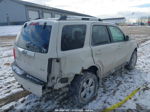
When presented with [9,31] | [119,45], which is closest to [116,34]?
[119,45]

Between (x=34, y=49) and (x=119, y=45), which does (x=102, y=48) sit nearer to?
(x=119, y=45)

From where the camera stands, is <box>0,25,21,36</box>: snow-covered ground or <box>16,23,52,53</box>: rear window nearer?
<box>16,23,52,53</box>: rear window

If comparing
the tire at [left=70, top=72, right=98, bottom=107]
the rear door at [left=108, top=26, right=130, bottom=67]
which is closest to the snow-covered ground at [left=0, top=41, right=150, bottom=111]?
the tire at [left=70, top=72, right=98, bottom=107]

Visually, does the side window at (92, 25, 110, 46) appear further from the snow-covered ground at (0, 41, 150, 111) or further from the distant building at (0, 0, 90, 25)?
the distant building at (0, 0, 90, 25)

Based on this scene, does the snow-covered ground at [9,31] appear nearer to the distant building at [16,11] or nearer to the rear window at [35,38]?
the distant building at [16,11]

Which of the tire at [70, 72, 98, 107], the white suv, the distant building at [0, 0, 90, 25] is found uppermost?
the distant building at [0, 0, 90, 25]

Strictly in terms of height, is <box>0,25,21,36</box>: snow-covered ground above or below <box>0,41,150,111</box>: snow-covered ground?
above

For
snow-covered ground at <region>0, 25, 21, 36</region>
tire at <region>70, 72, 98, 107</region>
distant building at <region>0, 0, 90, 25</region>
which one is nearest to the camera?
tire at <region>70, 72, 98, 107</region>

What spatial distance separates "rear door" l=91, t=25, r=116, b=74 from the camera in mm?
2886

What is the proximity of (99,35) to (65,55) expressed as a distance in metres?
1.24

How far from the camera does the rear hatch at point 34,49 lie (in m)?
2.29

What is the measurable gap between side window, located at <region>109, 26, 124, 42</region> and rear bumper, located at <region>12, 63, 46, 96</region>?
241 cm

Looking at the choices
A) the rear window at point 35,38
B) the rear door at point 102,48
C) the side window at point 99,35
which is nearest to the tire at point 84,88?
the rear door at point 102,48

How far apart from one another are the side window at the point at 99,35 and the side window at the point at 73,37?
34 cm
